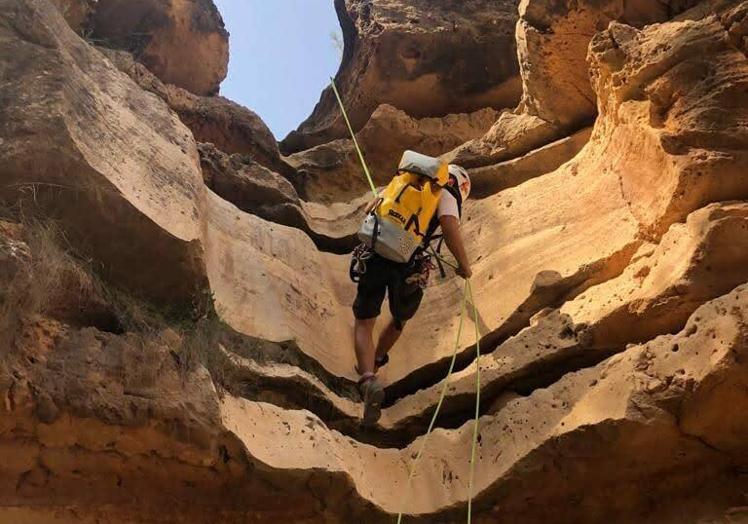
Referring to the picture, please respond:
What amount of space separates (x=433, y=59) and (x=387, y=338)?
21.6 ft

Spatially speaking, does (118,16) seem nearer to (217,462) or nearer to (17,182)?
(17,182)

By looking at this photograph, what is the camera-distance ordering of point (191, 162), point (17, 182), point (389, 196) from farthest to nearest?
point (191, 162), point (389, 196), point (17, 182)

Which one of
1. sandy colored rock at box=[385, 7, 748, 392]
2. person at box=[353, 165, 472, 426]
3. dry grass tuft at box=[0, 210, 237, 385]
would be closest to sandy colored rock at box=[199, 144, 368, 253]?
sandy colored rock at box=[385, 7, 748, 392]

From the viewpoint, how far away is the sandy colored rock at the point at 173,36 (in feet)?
38.4

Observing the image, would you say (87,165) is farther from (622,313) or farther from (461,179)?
(622,313)

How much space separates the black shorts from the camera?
6297mm

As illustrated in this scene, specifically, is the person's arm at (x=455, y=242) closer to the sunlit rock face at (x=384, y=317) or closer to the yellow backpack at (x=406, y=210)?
the yellow backpack at (x=406, y=210)

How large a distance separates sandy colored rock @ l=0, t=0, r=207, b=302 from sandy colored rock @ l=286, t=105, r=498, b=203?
193 inches

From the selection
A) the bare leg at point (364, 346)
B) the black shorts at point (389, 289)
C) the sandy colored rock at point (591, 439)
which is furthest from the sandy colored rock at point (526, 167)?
the sandy colored rock at point (591, 439)

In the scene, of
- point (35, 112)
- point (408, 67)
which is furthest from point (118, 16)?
point (35, 112)

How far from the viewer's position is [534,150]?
29.3 ft

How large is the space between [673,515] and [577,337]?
147cm

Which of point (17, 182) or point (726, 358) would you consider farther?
point (17, 182)

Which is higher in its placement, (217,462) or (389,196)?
(389,196)
